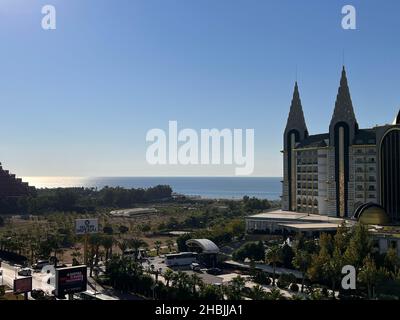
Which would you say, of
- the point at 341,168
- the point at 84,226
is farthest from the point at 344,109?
the point at 84,226

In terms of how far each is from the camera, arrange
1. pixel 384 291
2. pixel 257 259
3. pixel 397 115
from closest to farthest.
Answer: pixel 384 291, pixel 257 259, pixel 397 115

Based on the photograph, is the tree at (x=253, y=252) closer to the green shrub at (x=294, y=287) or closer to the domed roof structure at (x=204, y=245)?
the domed roof structure at (x=204, y=245)

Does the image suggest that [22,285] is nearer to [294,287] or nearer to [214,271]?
[214,271]

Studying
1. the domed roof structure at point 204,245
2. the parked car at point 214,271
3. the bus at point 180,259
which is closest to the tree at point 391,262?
the parked car at point 214,271

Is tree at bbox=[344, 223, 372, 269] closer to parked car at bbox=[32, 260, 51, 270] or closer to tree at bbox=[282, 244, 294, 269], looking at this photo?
tree at bbox=[282, 244, 294, 269]
